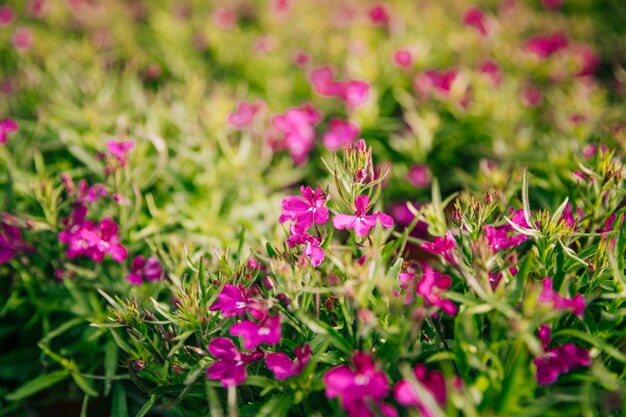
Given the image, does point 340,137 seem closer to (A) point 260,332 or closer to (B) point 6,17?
(A) point 260,332

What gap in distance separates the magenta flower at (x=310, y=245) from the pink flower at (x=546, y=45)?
233 cm

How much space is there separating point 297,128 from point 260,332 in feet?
4.94

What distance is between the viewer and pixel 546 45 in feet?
Answer: 10.1

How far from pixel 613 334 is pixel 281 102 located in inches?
81.0

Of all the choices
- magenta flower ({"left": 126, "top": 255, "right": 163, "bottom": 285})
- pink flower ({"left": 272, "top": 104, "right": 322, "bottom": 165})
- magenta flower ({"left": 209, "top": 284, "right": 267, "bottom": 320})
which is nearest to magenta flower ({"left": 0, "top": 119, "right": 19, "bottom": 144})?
magenta flower ({"left": 126, "top": 255, "right": 163, "bottom": 285})

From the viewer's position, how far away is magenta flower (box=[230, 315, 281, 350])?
4.08ft

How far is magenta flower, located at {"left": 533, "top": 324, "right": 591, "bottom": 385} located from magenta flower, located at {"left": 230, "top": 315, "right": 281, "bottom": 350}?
2.03 ft

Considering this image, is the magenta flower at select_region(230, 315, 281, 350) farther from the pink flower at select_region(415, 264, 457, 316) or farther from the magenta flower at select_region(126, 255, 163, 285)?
the magenta flower at select_region(126, 255, 163, 285)

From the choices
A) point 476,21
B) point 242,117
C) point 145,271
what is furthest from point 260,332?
point 476,21

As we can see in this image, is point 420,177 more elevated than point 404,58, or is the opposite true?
point 404,58

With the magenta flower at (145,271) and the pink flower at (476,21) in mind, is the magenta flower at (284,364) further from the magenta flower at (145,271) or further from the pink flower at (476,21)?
the pink flower at (476,21)

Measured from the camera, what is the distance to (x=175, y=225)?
2.16 meters

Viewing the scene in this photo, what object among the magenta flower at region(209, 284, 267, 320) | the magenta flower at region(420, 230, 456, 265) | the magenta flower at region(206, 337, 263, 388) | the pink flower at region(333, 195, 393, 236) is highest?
the pink flower at region(333, 195, 393, 236)

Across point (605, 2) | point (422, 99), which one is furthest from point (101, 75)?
point (605, 2)
